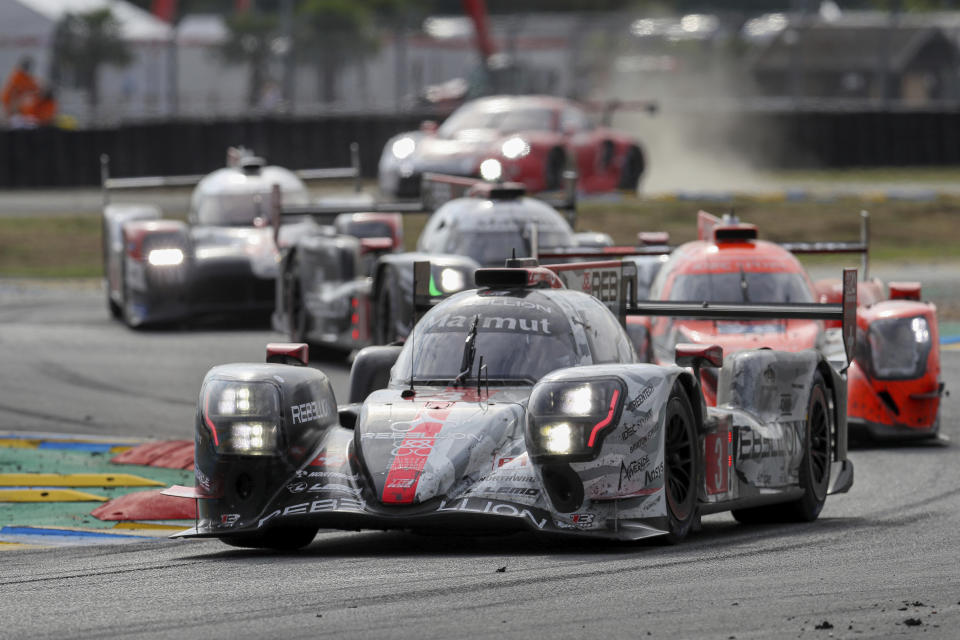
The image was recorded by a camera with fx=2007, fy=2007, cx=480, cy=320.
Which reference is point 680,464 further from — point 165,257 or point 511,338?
point 165,257

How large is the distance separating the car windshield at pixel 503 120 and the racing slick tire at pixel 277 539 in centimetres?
2317

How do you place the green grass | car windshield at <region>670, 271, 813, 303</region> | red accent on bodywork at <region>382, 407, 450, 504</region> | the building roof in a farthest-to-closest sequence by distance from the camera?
the building roof → the green grass → car windshield at <region>670, 271, 813, 303</region> → red accent on bodywork at <region>382, 407, 450, 504</region>

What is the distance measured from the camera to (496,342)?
9.32m

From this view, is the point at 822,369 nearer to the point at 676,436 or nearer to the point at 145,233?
the point at 676,436

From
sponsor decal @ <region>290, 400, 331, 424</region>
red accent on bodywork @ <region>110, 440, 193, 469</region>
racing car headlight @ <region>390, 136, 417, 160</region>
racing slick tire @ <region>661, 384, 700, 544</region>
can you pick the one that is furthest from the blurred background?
racing slick tire @ <region>661, 384, 700, 544</region>

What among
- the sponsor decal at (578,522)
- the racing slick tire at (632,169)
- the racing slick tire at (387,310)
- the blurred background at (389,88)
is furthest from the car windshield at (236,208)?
the sponsor decal at (578,522)

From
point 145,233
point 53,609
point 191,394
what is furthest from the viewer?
point 145,233

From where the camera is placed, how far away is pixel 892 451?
13375mm

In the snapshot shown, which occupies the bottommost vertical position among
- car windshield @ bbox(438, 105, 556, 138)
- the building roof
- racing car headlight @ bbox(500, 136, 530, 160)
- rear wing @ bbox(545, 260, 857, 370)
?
rear wing @ bbox(545, 260, 857, 370)

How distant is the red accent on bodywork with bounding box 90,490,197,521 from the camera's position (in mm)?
10555

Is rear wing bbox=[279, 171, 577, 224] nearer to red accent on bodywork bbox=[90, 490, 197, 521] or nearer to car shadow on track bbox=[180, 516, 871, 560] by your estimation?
red accent on bodywork bbox=[90, 490, 197, 521]

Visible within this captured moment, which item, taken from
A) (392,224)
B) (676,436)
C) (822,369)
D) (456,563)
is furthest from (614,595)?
(392,224)

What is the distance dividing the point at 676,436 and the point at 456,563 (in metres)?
1.29

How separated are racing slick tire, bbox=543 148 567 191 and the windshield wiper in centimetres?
2197
